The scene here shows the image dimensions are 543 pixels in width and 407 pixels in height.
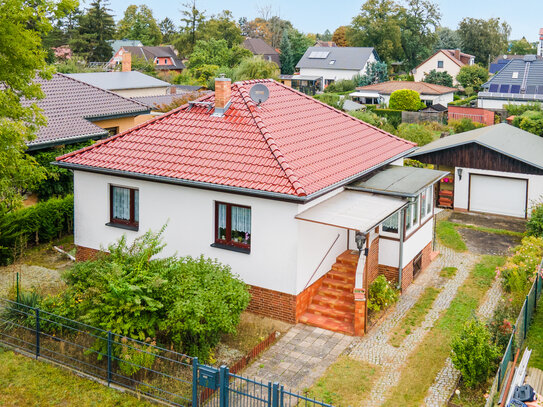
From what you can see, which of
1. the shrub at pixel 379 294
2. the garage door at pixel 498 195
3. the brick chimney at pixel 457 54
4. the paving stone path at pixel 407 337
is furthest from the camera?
the brick chimney at pixel 457 54

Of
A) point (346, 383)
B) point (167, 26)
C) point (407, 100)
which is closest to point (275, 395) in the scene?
point (346, 383)

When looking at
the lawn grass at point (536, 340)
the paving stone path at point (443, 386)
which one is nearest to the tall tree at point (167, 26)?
the lawn grass at point (536, 340)

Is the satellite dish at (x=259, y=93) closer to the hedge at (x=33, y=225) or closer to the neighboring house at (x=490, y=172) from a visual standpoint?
the hedge at (x=33, y=225)

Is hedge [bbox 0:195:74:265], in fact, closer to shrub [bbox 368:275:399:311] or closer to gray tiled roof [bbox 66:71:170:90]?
shrub [bbox 368:275:399:311]

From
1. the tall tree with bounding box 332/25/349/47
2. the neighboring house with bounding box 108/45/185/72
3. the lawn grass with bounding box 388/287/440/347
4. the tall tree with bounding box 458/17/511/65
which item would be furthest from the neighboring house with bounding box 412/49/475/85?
the lawn grass with bounding box 388/287/440/347

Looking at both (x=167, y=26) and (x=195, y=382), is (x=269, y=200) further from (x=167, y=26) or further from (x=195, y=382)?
(x=167, y=26)

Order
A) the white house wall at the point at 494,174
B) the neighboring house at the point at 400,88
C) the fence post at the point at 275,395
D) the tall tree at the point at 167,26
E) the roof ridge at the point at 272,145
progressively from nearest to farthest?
the fence post at the point at 275,395
the roof ridge at the point at 272,145
the white house wall at the point at 494,174
the neighboring house at the point at 400,88
the tall tree at the point at 167,26

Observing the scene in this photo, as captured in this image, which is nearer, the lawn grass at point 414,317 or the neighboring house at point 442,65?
the lawn grass at point 414,317

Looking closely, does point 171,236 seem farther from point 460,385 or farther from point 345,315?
point 460,385
